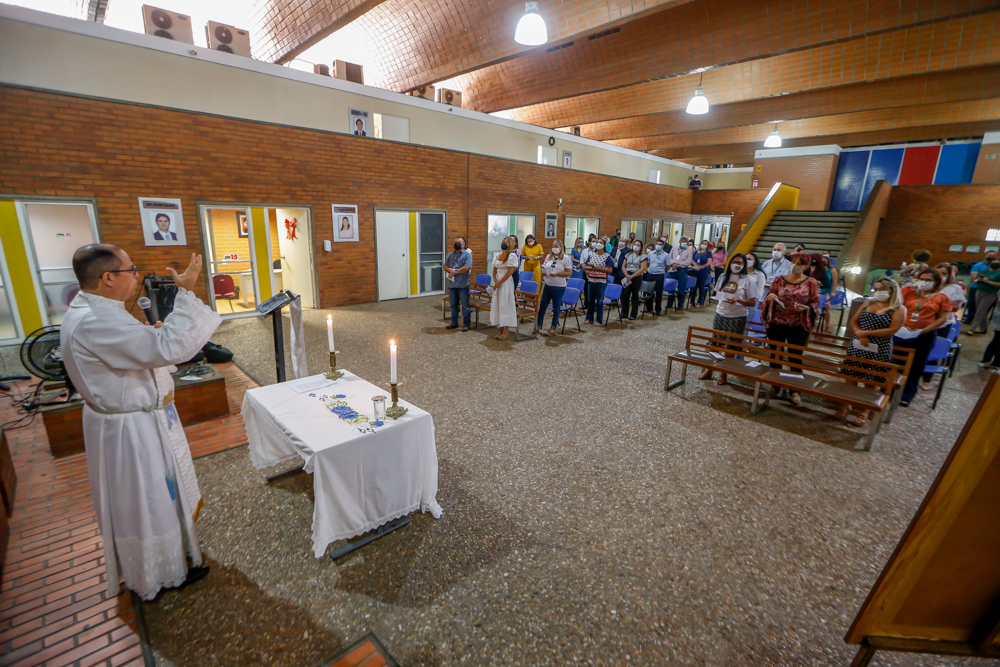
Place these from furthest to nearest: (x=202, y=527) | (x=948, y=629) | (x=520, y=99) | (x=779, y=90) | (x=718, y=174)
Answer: (x=718, y=174) → (x=520, y=99) → (x=779, y=90) → (x=202, y=527) → (x=948, y=629)

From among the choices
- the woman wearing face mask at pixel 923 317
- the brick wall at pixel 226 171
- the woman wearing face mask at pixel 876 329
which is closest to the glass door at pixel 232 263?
the brick wall at pixel 226 171

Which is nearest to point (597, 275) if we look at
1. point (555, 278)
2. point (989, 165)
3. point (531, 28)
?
point (555, 278)

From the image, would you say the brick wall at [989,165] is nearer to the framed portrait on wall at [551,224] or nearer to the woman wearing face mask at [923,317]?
the framed portrait on wall at [551,224]

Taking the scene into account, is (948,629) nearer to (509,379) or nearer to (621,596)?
(621,596)

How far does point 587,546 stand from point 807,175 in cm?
2122

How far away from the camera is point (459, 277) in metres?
7.86

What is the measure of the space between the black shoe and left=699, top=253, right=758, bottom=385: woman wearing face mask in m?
5.38

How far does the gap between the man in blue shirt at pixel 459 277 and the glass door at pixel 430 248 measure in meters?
3.69

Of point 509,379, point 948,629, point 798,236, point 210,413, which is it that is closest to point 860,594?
point 948,629

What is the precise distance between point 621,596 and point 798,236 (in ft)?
52.1

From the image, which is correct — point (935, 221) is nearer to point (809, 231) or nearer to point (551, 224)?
point (809, 231)

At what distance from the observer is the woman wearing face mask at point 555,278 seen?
7863 millimetres

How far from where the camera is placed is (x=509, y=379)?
571 centimetres

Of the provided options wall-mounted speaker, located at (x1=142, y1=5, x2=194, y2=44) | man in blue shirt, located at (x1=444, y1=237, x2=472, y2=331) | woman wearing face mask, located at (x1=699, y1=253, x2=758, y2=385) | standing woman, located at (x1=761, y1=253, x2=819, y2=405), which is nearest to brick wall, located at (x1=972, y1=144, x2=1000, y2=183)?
standing woman, located at (x1=761, y1=253, x2=819, y2=405)
